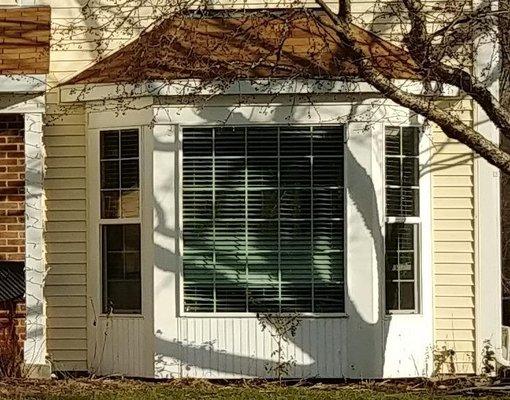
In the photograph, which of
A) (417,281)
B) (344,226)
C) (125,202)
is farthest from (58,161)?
(417,281)

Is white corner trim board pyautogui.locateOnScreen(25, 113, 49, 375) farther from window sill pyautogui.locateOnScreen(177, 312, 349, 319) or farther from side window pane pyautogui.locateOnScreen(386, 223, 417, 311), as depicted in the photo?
side window pane pyautogui.locateOnScreen(386, 223, 417, 311)

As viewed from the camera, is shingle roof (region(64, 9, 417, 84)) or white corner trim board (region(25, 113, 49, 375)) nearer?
shingle roof (region(64, 9, 417, 84))

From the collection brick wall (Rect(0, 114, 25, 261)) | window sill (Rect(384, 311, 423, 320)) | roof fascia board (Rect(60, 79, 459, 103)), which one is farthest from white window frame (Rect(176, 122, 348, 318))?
brick wall (Rect(0, 114, 25, 261))

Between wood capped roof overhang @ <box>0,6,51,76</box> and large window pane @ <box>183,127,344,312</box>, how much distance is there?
1.92m

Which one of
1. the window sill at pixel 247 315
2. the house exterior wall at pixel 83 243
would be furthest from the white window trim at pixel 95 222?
the window sill at pixel 247 315

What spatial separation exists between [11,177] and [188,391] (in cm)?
319

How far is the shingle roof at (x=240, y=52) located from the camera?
12.4 meters

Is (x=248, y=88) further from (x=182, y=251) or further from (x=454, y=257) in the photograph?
(x=454, y=257)

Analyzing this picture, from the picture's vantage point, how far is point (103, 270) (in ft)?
44.3

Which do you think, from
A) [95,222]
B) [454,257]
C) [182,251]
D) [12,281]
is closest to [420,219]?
[454,257]

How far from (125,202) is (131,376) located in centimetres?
192

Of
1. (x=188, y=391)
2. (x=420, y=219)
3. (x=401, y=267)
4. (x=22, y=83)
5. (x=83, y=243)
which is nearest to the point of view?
(x=188, y=391)

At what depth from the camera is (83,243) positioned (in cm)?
1362

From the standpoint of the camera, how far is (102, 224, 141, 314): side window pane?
1323 cm
